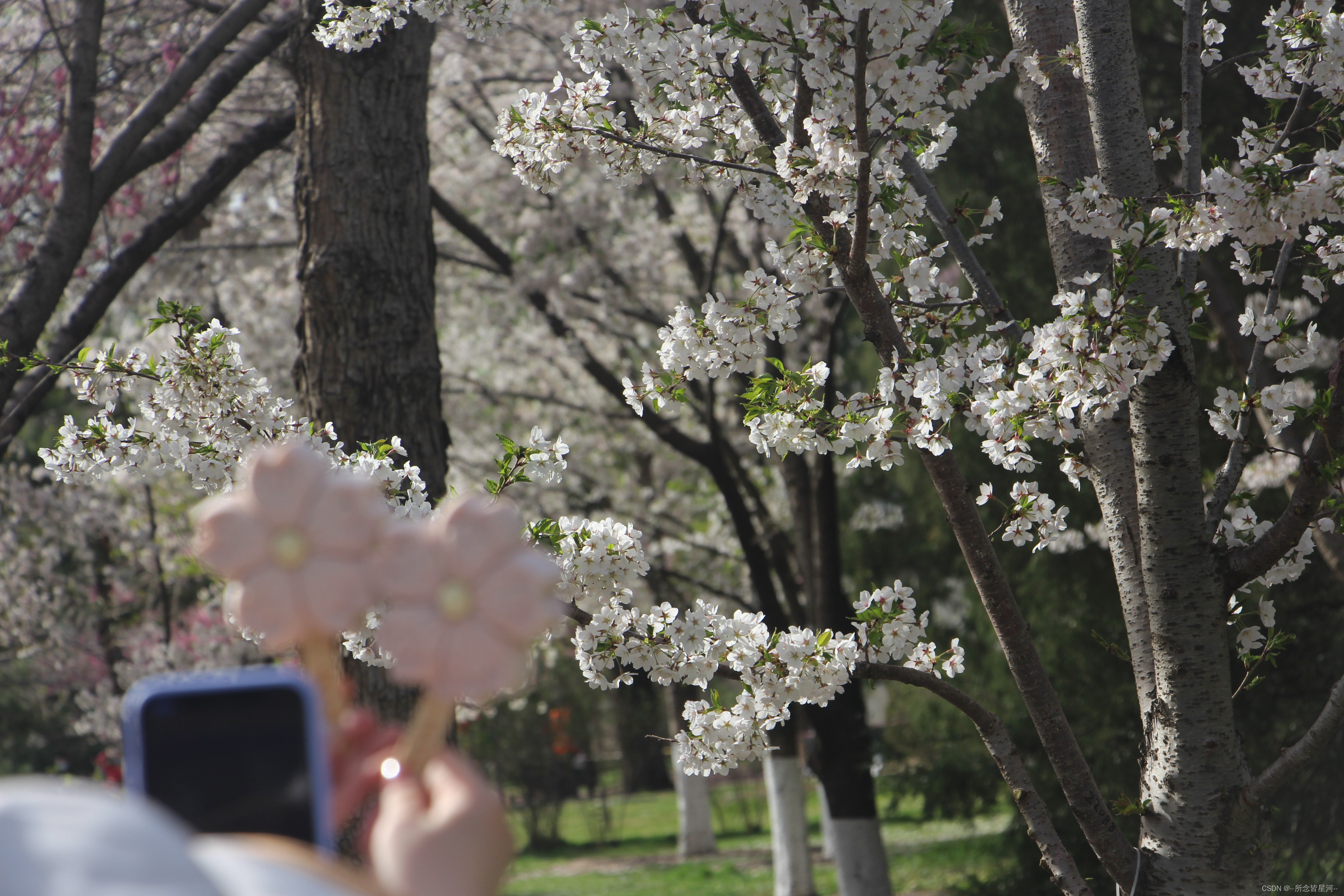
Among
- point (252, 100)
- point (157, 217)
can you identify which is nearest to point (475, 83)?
point (252, 100)

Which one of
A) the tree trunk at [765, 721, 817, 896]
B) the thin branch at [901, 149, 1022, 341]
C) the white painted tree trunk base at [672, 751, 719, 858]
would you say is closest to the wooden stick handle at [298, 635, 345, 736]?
the thin branch at [901, 149, 1022, 341]

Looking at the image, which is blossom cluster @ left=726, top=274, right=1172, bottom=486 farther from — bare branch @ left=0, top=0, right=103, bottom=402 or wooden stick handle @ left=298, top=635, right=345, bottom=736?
bare branch @ left=0, top=0, right=103, bottom=402

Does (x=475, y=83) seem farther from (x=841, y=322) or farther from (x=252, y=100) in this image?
(x=841, y=322)

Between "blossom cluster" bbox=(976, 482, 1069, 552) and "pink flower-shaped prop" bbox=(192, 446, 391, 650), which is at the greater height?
"blossom cluster" bbox=(976, 482, 1069, 552)

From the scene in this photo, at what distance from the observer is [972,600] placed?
8.36m

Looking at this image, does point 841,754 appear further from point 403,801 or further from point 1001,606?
point 403,801

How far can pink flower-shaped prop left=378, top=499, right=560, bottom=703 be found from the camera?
66 cm

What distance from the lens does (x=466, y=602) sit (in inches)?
26.3

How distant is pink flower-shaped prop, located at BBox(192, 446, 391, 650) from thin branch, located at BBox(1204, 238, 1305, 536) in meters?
2.00

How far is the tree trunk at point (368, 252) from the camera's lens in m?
3.03

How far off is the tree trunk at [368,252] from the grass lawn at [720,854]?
598cm

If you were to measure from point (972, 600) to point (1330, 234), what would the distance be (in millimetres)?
6006

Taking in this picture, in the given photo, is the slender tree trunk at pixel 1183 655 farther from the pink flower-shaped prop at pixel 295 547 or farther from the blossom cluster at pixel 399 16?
the pink flower-shaped prop at pixel 295 547

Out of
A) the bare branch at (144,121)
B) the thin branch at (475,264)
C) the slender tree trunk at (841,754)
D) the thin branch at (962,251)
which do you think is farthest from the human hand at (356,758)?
the thin branch at (475,264)
